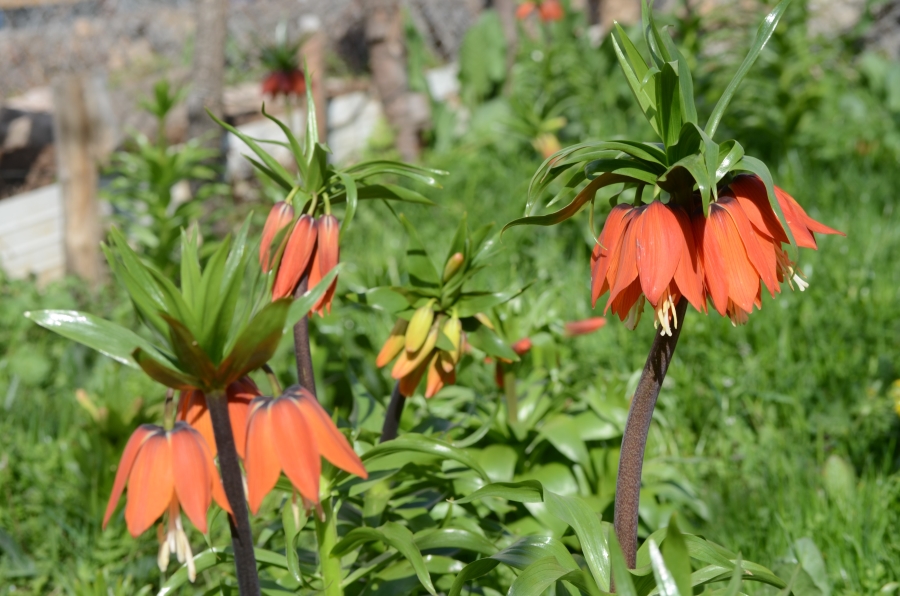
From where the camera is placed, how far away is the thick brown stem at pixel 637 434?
1019 mm

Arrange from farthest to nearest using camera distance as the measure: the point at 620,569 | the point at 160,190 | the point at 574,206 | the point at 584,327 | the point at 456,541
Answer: the point at 160,190 → the point at 584,327 → the point at 456,541 → the point at 574,206 → the point at 620,569

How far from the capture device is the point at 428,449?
1184 mm

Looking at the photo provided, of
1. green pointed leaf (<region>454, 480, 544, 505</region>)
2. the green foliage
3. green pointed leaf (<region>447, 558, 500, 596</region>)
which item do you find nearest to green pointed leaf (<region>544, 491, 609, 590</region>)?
green pointed leaf (<region>454, 480, 544, 505</region>)

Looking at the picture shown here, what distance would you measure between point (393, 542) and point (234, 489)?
→ 309mm

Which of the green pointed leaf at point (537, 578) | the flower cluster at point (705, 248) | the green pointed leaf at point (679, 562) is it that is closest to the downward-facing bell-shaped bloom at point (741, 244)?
the flower cluster at point (705, 248)

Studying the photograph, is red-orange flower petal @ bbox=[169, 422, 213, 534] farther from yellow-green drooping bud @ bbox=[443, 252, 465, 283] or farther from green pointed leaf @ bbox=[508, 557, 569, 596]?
yellow-green drooping bud @ bbox=[443, 252, 465, 283]

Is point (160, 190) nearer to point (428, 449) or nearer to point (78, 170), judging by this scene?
point (78, 170)

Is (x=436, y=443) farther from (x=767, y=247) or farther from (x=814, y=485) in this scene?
(x=814, y=485)

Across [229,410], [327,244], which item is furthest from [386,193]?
[229,410]

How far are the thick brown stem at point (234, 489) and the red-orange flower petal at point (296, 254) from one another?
35cm

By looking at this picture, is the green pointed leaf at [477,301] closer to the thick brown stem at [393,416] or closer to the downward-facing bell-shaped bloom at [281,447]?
the thick brown stem at [393,416]

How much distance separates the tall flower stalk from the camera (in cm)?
91

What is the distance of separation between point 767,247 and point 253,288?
2.07 ft

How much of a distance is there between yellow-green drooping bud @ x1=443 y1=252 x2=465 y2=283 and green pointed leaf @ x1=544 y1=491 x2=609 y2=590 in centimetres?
48
